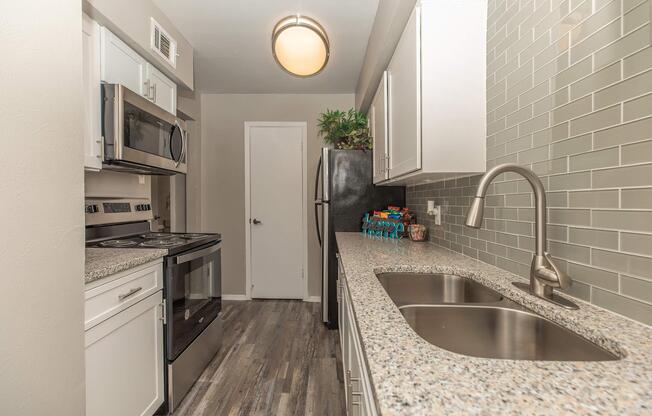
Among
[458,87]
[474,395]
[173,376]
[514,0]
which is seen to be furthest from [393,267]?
[173,376]

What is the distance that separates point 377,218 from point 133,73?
1.96 meters

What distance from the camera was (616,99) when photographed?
78cm

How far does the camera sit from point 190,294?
2053mm

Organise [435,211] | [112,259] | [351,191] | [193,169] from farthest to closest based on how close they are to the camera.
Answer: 1. [193,169]
2. [351,191]
3. [435,211]
4. [112,259]

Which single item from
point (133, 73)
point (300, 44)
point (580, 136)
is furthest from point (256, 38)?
point (580, 136)

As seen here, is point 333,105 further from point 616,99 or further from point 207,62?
point 616,99

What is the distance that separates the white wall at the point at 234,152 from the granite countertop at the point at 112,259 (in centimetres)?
213

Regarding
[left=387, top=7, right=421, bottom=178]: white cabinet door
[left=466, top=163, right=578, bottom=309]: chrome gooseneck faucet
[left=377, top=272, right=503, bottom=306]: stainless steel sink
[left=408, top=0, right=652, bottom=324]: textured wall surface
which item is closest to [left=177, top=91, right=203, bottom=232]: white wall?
[left=387, top=7, right=421, bottom=178]: white cabinet door

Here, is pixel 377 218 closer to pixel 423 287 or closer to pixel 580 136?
pixel 423 287

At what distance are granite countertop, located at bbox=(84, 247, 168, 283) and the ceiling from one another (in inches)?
65.0

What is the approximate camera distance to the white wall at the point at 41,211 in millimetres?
885

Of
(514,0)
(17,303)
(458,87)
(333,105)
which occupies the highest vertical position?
(333,105)

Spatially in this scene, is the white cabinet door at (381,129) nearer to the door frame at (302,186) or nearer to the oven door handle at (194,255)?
the oven door handle at (194,255)

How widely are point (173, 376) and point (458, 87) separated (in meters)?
2.09
